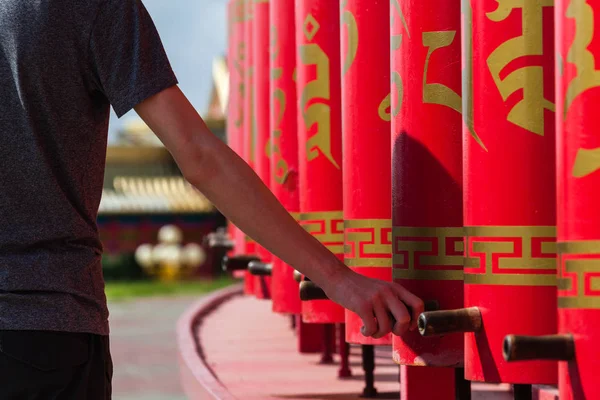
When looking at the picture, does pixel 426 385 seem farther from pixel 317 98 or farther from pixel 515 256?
pixel 317 98

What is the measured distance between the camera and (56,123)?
989 mm

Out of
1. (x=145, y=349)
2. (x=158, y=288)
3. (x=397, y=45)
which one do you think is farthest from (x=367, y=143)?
(x=158, y=288)

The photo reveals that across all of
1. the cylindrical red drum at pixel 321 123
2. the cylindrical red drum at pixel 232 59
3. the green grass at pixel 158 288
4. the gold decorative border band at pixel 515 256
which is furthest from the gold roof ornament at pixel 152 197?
the gold decorative border band at pixel 515 256

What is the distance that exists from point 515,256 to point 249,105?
2124mm

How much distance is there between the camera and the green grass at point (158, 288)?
843 centimetres

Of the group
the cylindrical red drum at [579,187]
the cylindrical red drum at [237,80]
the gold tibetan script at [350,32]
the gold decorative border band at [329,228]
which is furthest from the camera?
the cylindrical red drum at [237,80]

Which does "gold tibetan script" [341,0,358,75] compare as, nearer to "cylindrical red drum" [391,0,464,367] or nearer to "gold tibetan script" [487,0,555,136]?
"cylindrical red drum" [391,0,464,367]

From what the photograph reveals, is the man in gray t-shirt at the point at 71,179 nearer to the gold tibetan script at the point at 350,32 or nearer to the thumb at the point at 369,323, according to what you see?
the thumb at the point at 369,323

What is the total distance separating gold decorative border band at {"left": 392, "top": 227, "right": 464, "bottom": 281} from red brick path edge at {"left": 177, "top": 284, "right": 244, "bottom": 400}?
645 mm

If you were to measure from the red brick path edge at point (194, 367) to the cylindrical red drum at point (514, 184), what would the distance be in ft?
2.75

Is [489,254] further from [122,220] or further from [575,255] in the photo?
[122,220]

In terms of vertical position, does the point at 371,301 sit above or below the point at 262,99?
below

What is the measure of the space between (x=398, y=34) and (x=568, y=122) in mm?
388

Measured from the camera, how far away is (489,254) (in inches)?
42.3
